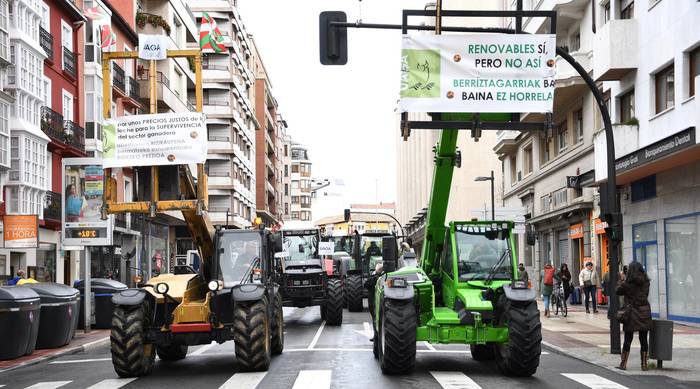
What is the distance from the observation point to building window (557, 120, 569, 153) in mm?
35938

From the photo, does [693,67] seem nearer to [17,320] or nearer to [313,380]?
[313,380]

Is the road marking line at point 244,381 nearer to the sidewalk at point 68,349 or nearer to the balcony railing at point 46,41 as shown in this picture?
the sidewalk at point 68,349

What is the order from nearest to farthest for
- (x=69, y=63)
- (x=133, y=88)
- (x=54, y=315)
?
(x=54, y=315)
(x=69, y=63)
(x=133, y=88)

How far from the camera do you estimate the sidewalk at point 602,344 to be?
1450 centimetres

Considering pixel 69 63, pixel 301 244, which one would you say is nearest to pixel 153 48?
pixel 301 244

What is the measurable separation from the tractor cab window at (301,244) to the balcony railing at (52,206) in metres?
9.73

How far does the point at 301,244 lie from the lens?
28156mm

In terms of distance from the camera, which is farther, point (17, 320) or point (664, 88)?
point (664, 88)

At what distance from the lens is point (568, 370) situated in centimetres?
1473

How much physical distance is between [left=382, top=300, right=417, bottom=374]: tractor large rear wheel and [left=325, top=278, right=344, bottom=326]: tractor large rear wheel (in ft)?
36.0

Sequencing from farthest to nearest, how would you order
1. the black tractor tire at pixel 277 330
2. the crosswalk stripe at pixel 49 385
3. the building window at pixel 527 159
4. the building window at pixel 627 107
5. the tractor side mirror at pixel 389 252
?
1. the building window at pixel 527 159
2. the building window at pixel 627 107
3. the black tractor tire at pixel 277 330
4. the tractor side mirror at pixel 389 252
5. the crosswalk stripe at pixel 49 385

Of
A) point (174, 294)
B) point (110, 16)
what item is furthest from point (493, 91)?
point (110, 16)

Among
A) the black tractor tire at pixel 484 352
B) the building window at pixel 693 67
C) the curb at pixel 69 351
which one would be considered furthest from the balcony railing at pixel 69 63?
the black tractor tire at pixel 484 352

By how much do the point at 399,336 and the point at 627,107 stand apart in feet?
54.5
